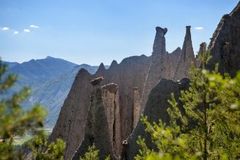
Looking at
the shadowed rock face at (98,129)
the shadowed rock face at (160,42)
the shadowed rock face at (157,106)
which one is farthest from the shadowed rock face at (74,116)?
the shadowed rock face at (157,106)

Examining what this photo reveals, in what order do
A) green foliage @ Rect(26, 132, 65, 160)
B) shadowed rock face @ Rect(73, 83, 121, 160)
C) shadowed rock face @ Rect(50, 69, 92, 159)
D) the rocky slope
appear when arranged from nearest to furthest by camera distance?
1. green foliage @ Rect(26, 132, 65, 160)
2. the rocky slope
3. shadowed rock face @ Rect(73, 83, 121, 160)
4. shadowed rock face @ Rect(50, 69, 92, 159)

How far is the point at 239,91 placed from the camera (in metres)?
12.4

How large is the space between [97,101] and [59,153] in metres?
21.0

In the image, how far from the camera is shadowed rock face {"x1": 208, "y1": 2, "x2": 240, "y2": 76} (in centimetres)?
3731

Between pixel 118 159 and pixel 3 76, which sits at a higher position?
pixel 3 76

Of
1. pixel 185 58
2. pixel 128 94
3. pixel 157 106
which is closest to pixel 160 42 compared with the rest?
pixel 185 58

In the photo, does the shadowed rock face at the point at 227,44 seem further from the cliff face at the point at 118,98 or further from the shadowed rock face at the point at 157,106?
the cliff face at the point at 118,98

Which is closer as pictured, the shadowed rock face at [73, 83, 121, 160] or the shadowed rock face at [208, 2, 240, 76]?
the shadowed rock face at [208, 2, 240, 76]

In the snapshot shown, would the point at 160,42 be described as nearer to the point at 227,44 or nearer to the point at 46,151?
the point at 227,44

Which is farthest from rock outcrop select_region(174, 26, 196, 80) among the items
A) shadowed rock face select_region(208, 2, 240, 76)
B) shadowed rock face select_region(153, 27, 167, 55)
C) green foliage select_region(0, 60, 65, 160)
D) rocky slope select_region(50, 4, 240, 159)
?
green foliage select_region(0, 60, 65, 160)

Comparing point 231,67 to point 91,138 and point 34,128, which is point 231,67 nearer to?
point 91,138

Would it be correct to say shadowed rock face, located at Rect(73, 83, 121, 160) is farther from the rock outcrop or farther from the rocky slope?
the rock outcrop

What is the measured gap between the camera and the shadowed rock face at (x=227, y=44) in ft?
122

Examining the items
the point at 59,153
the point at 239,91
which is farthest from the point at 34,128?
the point at 59,153
